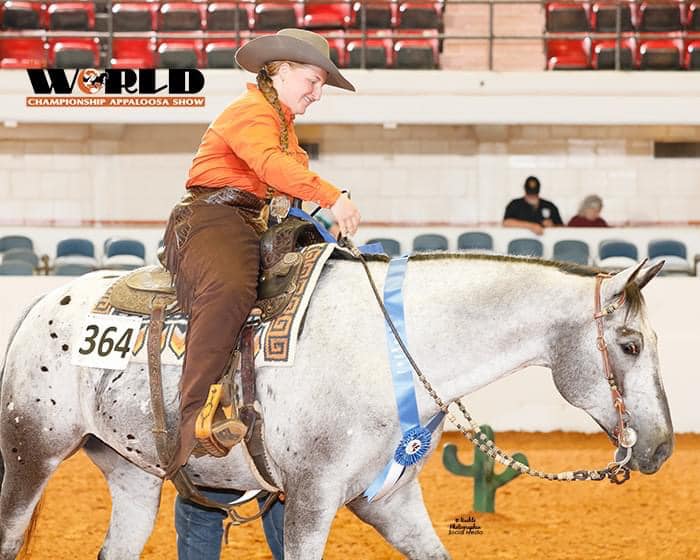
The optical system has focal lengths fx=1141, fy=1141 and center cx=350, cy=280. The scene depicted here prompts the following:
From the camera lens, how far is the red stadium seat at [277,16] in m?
15.7

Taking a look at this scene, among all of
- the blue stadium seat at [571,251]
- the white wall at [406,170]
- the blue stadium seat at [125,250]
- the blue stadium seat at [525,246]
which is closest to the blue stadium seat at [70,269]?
Answer: the blue stadium seat at [125,250]

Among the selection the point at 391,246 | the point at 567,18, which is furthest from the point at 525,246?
the point at 567,18

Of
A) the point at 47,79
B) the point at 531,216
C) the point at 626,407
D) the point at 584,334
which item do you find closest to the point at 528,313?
the point at 584,334

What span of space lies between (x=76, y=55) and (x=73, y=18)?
1.18 metres

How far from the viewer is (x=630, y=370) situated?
3.61 meters

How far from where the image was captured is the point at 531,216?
1386 centimetres

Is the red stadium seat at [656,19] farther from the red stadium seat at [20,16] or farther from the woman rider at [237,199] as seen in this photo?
the woman rider at [237,199]

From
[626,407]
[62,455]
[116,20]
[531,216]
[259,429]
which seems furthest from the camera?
[116,20]

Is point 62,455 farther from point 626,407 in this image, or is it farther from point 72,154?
point 72,154

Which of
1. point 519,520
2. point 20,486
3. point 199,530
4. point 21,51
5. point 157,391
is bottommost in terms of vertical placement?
point 519,520

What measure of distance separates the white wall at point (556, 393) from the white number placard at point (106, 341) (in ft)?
23.3

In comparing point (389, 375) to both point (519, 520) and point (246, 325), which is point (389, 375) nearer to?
point (246, 325)

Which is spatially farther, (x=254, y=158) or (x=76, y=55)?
(x=76, y=55)

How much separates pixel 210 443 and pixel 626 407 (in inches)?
53.7
